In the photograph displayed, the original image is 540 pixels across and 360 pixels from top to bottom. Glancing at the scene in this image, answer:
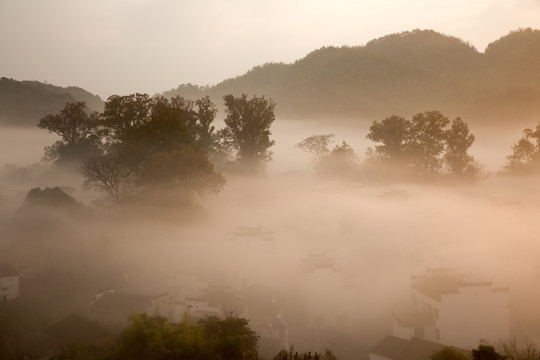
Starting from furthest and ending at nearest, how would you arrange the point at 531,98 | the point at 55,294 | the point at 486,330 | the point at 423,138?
the point at 531,98
the point at 423,138
the point at 55,294
the point at 486,330

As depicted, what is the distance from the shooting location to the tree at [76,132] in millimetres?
40875

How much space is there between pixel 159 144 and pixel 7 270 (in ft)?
38.0

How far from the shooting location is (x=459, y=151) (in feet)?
138

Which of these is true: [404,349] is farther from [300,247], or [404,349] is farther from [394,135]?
[394,135]

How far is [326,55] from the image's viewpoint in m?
80.6

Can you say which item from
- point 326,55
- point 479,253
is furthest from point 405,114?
point 479,253

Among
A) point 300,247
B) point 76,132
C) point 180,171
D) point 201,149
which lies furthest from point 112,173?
point 300,247

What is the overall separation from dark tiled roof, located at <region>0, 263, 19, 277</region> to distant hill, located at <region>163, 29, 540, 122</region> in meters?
49.4

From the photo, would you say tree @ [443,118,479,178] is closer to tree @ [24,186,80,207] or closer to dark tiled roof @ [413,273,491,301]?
dark tiled roof @ [413,273,491,301]

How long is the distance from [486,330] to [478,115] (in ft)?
142

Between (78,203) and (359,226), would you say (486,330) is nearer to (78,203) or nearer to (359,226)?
(359,226)

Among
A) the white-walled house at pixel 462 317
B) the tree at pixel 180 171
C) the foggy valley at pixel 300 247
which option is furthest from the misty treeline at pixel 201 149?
the white-walled house at pixel 462 317

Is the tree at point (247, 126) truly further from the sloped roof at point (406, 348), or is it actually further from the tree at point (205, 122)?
the sloped roof at point (406, 348)

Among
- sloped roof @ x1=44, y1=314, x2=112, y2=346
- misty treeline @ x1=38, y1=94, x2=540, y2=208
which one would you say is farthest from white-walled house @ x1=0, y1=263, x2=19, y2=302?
misty treeline @ x1=38, y1=94, x2=540, y2=208
